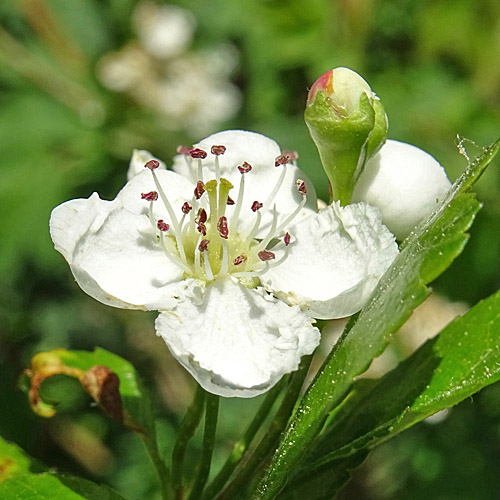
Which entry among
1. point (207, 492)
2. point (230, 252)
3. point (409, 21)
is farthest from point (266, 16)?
point (207, 492)

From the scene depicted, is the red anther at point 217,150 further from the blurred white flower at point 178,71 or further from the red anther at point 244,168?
the blurred white flower at point 178,71

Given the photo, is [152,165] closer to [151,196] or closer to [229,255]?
[151,196]

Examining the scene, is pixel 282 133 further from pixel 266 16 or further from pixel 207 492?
pixel 207 492

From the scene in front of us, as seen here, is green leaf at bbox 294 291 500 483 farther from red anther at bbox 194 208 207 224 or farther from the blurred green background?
the blurred green background

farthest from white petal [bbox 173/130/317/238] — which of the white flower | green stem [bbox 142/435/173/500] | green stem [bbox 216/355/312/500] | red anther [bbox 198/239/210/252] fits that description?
green stem [bbox 142/435/173/500]

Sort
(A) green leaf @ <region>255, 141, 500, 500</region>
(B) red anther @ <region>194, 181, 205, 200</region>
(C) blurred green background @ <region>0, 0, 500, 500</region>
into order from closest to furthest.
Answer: (A) green leaf @ <region>255, 141, 500, 500</region> → (B) red anther @ <region>194, 181, 205, 200</region> → (C) blurred green background @ <region>0, 0, 500, 500</region>

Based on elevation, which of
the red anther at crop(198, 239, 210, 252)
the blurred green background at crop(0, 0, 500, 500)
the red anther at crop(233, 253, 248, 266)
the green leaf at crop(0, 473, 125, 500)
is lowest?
the blurred green background at crop(0, 0, 500, 500)

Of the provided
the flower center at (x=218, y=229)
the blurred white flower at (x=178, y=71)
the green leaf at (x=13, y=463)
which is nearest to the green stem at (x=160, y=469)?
the green leaf at (x=13, y=463)

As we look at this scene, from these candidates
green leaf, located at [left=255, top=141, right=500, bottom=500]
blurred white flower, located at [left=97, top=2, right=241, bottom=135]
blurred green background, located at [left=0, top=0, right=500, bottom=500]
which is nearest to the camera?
green leaf, located at [left=255, top=141, right=500, bottom=500]
